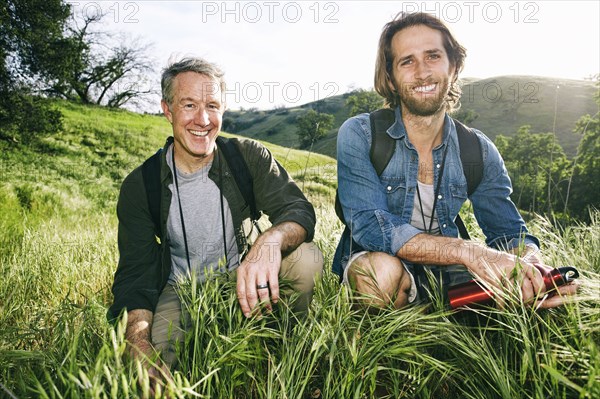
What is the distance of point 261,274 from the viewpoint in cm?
179

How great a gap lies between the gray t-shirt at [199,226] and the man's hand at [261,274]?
23.4 inches

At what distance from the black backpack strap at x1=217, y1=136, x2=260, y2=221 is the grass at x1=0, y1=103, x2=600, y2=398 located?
0.32 meters

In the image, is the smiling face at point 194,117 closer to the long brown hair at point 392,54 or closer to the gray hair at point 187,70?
the gray hair at point 187,70

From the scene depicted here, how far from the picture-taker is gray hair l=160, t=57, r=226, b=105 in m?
2.57

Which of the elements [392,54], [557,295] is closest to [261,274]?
[557,295]

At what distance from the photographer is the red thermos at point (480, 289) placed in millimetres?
1679

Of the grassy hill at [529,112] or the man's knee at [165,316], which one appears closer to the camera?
the man's knee at [165,316]

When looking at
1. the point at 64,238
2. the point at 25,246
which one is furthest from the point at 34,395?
the point at 64,238

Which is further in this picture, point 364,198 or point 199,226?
point 199,226

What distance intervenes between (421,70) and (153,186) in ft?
6.29

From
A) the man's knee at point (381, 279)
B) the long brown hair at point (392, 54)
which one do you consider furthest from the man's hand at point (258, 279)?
the long brown hair at point (392, 54)

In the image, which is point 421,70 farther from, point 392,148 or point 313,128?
point 313,128

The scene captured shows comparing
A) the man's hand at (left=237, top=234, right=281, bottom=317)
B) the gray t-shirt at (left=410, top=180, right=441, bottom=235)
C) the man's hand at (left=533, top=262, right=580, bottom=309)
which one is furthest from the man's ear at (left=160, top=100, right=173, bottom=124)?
the man's hand at (left=533, top=262, right=580, bottom=309)

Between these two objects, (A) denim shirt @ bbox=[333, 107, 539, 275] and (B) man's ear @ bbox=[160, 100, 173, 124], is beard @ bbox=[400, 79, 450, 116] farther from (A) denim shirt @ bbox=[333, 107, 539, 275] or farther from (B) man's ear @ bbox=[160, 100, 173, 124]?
(B) man's ear @ bbox=[160, 100, 173, 124]
